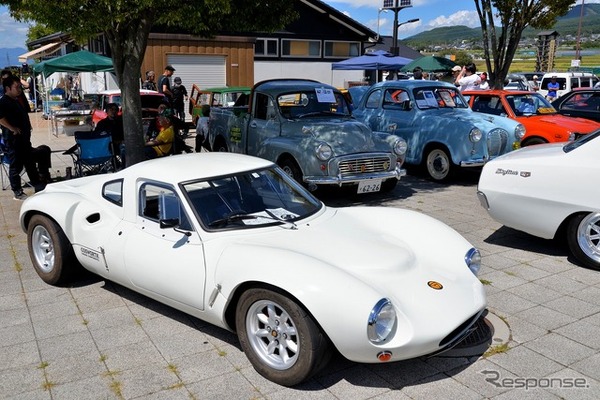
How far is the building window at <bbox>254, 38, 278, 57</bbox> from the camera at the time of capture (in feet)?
77.9

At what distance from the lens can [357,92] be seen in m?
15.1

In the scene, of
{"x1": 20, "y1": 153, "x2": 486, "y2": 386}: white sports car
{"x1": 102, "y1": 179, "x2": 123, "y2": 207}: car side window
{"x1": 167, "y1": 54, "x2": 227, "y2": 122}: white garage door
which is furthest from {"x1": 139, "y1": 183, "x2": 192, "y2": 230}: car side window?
{"x1": 167, "y1": 54, "x2": 227, "y2": 122}: white garage door

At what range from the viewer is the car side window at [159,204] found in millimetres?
4105

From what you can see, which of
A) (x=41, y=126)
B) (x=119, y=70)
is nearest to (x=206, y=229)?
(x=119, y=70)

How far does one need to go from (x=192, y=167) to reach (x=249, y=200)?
570mm

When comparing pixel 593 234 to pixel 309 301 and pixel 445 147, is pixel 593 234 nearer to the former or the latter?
pixel 309 301

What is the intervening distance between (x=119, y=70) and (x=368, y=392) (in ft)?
21.1

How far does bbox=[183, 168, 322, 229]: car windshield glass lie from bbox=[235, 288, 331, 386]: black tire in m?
0.71

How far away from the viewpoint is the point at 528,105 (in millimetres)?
11047

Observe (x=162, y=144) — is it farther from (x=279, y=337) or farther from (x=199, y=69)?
(x=199, y=69)

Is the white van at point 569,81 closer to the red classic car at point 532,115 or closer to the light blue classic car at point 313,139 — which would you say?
the red classic car at point 532,115

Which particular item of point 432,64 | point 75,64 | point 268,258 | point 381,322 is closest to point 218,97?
point 75,64

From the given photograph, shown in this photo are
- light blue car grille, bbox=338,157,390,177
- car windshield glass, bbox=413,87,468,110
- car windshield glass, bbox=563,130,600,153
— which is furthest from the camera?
car windshield glass, bbox=413,87,468,110

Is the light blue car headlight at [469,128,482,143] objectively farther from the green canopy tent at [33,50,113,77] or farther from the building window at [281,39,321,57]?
the building window at [281,39,321,57]
